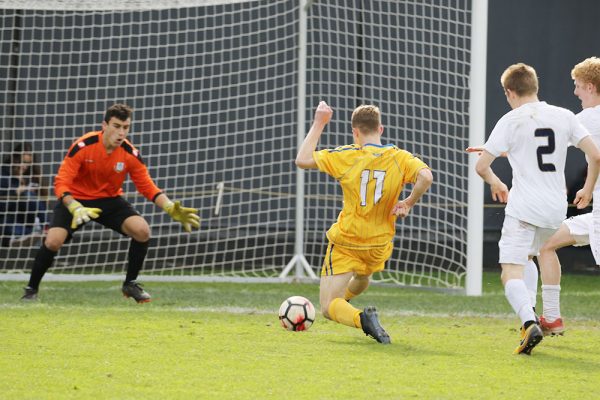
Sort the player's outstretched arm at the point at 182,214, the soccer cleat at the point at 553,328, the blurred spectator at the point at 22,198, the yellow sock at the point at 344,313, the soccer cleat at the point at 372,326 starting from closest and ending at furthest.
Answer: the soccer cleat at the point at 372,326 → the yellow sock at the point at 344,313 → the soccer cleat at the point at 553,328 → the player's outstretched arm at the point at 182,214 → the blurred spectator at the point at 22,198

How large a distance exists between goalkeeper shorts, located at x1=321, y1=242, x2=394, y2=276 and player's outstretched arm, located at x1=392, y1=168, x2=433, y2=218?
265mm

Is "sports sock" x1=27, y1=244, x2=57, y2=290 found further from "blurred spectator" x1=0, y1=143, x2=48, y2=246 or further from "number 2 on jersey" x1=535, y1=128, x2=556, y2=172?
"number 2 on jersey" x1=535, y1=128, x2=556, y2=172

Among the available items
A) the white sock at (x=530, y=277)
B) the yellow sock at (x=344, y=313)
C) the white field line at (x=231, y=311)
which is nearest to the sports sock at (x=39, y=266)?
the white field line at (x=231, y=311)

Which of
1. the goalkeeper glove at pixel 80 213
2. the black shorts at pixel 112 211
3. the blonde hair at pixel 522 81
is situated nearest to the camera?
the blonde hair at pixel 522 81

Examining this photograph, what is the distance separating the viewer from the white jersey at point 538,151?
5305 millimetres

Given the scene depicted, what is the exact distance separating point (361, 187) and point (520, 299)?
1190 millimetres

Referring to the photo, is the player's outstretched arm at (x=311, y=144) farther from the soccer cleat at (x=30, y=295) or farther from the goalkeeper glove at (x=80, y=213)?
the soccer cleat at (x=30, y=295)

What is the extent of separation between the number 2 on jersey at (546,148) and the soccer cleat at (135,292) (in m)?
3.56

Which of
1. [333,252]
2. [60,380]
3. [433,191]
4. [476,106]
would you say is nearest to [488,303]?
[476,106]

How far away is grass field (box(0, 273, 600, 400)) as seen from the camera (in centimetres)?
413

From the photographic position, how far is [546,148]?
5305mm

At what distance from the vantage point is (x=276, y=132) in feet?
Answer: 39.7

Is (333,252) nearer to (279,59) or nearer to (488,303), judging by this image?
(488,303)

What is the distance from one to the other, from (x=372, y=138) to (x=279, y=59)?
20.4 feet
